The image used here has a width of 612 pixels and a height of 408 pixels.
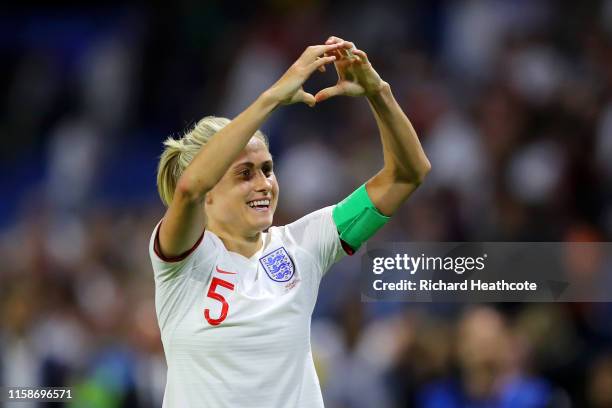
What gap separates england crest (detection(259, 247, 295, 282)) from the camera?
3.09m

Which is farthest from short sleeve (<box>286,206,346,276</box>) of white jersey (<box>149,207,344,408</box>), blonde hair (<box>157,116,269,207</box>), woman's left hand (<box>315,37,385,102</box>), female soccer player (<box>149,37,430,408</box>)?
woman's left hand (<box>315,37,385,102</box>)

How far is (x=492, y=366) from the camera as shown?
15.1ft

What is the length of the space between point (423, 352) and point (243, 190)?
2423mm

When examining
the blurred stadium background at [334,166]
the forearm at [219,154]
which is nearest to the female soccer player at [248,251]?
the forearm at [219,154]

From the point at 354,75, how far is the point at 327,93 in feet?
0.44

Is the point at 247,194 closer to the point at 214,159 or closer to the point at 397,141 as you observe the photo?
the point at 214,159

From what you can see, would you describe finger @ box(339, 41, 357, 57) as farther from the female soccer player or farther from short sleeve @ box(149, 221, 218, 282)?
short sleeve @ box(149, 221, 218, 282)

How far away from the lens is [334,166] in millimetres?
7316

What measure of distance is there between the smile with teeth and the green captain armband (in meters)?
0.27

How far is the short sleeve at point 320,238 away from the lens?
10.6ft

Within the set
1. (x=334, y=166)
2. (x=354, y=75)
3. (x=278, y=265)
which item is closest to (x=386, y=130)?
(x=354, y=75)

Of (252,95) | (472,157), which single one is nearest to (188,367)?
(472,157)

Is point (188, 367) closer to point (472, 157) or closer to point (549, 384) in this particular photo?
point (549, 384)

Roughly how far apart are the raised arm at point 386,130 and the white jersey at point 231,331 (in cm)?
40
